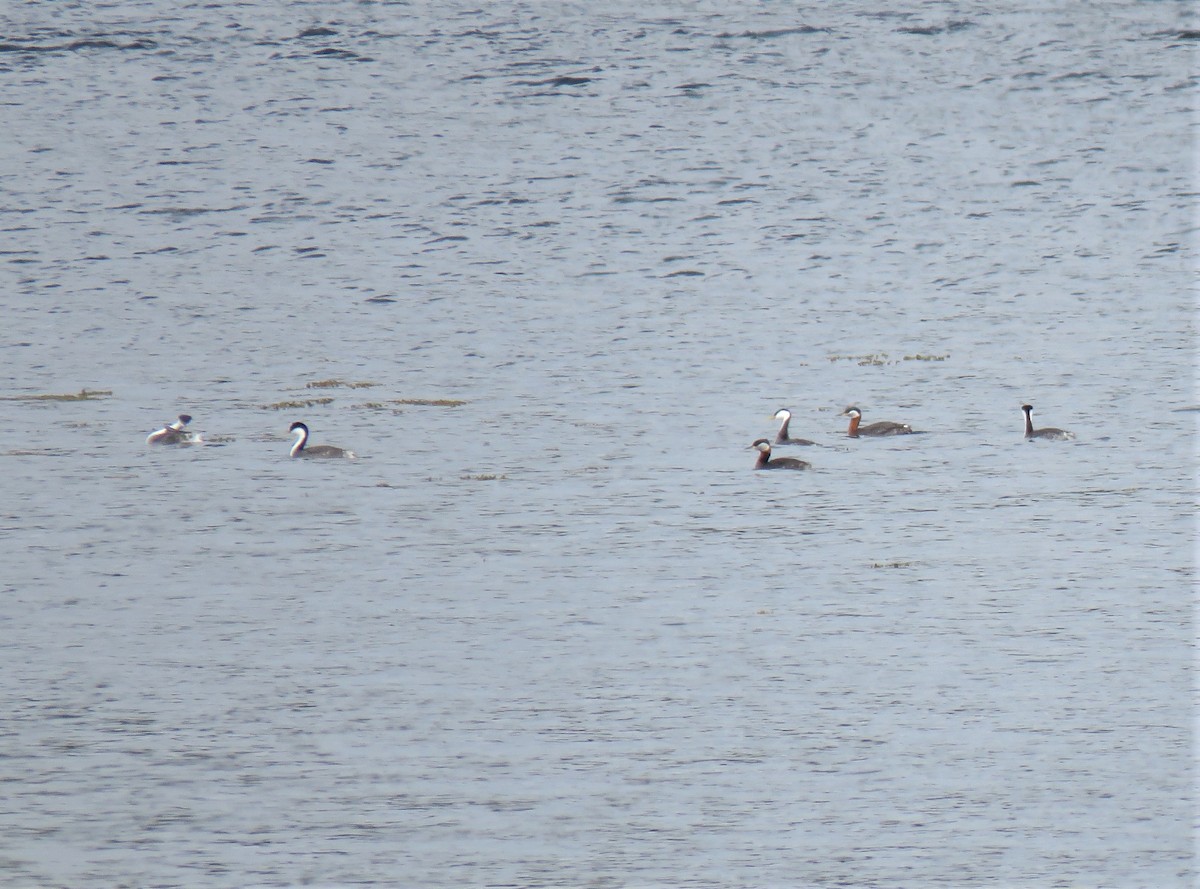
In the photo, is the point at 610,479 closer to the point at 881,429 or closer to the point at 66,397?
the point at 881,429

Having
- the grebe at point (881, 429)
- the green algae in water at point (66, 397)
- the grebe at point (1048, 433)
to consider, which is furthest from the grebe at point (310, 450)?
the grebe at point (1048, 433)

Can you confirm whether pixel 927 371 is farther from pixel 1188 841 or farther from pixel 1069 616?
pixel 1188 841

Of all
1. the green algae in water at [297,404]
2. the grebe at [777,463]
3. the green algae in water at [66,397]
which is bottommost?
the green algae in water at [297,404]

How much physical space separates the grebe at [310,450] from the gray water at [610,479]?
0.21 metres

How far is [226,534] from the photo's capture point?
17.4m

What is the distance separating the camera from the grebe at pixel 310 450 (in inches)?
818

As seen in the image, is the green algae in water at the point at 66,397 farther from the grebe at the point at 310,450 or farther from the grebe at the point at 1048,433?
the grebe at the point at 1048,433

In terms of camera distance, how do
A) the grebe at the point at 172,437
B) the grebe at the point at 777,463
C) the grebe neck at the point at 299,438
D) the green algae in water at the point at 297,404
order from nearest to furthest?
the grebe at the point at 777,463, the grebe neck at the point at 299,438, the grebe at the point at 172,437, the green algae in water at the point at 297,404

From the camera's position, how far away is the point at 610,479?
64.7ft

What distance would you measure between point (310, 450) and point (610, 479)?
3384 mm

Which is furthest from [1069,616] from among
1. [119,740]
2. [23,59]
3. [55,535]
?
[23,59]

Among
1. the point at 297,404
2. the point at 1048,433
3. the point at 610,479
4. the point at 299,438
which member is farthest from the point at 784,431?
the point at 297,404

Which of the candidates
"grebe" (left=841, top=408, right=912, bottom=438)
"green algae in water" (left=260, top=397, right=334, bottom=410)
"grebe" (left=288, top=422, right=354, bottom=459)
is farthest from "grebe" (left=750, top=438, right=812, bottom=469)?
"green algae in water" (left=260, top=397, right=334, bottom=410)

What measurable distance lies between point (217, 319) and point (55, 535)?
1367 cm
